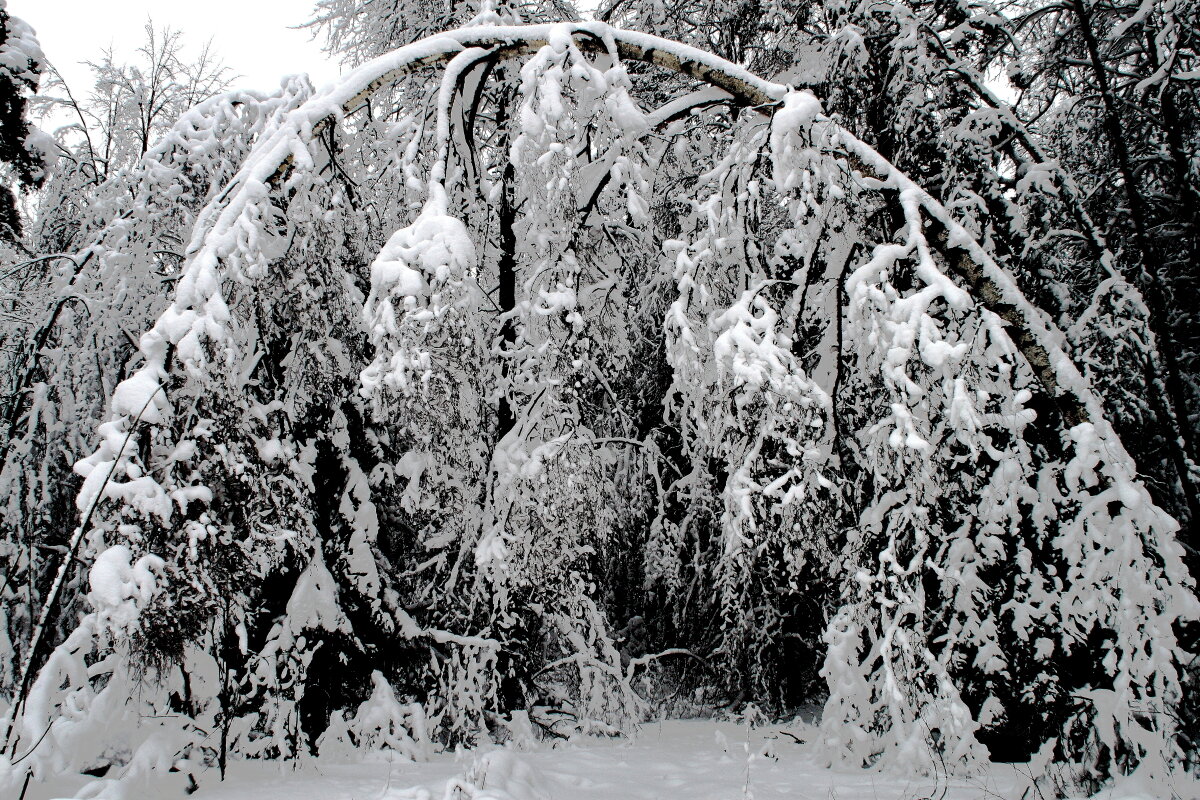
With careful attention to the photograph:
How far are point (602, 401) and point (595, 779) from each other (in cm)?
329

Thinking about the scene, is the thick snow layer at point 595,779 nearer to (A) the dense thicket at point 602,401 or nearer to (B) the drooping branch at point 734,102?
(A) the dense thicket at point 602,401

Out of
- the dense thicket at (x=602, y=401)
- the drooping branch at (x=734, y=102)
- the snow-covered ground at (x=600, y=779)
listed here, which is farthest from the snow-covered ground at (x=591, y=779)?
the drooping branch at (x=734, y=102)

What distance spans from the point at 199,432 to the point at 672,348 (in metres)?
1.84

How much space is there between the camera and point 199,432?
2561mm

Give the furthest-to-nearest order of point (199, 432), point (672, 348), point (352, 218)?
point (352, 218) → point (672, 348) → point (199, 432)

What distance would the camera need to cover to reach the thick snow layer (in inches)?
137

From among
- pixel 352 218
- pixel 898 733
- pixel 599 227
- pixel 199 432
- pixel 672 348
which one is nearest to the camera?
pixel 199 432

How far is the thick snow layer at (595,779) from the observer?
3473 mm

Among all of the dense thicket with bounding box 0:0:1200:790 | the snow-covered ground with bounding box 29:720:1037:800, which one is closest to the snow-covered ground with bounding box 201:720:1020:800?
the snow-covered ground with bounding box 29:720:1037:800

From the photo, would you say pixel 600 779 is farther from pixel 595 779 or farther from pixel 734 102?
pixel 734 102

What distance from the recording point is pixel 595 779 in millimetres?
4457

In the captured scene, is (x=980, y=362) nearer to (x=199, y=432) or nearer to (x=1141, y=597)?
(x=1141, y=597)

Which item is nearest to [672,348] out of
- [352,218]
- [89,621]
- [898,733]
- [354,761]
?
[352,218]

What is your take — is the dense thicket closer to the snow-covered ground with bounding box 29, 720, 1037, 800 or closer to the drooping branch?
the drooping branch
